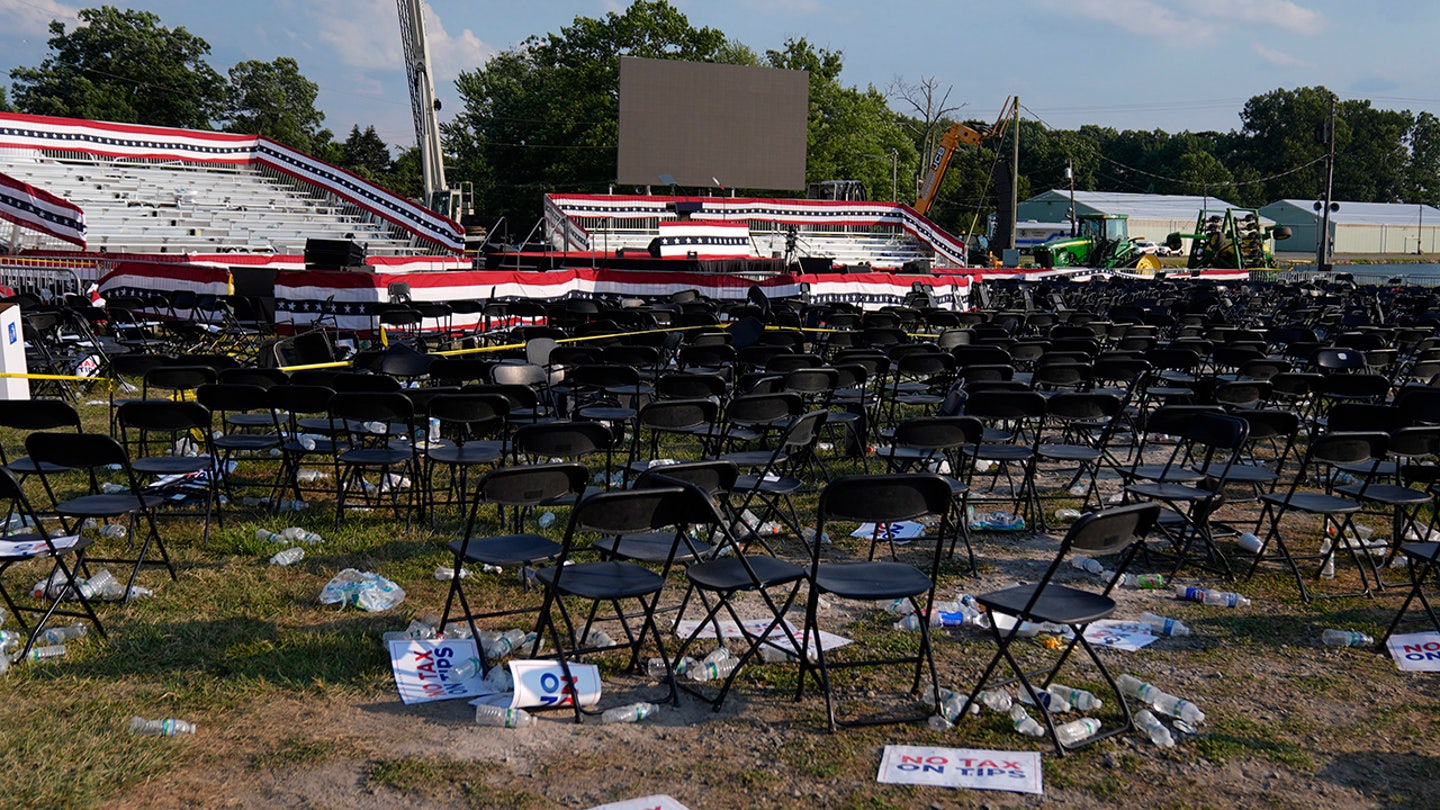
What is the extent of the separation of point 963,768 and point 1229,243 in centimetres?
3577

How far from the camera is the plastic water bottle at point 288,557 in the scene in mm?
5785

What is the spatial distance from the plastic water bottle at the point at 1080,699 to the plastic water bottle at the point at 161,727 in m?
3.15

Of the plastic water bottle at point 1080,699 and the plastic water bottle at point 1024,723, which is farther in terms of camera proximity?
the plastic water bottle at point 1080,699

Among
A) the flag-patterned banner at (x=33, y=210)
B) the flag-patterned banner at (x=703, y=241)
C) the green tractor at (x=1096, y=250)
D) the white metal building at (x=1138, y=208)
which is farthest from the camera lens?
the white metal building at (x=1138, y=208)

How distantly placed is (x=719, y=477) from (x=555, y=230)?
27796 millimetres

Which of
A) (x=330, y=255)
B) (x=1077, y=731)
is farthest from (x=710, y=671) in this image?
(x=330, y=255)

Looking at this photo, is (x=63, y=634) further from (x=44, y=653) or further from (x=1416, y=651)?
(x=1416, y=651)

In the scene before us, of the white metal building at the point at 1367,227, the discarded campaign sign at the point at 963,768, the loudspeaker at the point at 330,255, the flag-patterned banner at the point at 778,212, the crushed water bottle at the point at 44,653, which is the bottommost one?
the discarded campaign sign at the point at 963,768

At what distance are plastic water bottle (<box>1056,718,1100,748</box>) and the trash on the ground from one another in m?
3.03

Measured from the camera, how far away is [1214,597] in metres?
5.46

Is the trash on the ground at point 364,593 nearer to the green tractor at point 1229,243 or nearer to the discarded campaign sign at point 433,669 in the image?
the discarded campaign sign at point 433,669

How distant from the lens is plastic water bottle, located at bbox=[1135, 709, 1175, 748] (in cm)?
389

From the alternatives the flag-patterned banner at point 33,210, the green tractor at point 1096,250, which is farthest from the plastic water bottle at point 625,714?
the green tractor at point 1096,250

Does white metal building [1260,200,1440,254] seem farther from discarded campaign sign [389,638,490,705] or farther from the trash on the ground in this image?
discarded campaign sign [389,638,490,705]
